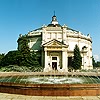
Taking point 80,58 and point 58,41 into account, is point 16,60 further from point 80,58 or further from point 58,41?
point 80,58

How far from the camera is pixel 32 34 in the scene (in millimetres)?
55094

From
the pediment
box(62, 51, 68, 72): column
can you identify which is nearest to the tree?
box(62, 51, 68, 72): column

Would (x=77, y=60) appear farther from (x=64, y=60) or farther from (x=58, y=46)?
(x=58, y=46)

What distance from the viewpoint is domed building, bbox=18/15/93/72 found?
1852 inches

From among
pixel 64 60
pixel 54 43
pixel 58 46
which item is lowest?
pixel 64 60

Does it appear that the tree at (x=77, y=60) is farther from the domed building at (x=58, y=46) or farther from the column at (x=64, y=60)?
the column at (x=64, y=60)

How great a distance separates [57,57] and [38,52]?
593 cm

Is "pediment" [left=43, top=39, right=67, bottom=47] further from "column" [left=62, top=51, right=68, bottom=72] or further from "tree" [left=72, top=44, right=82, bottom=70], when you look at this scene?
"tree" [left=72, top=44, right=82, bottom=70]

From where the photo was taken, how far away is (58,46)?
4684 centimetres

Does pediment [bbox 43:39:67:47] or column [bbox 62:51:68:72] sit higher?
pediment [bbox 43:39:67:47]

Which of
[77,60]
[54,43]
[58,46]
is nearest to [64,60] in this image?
[77,60]

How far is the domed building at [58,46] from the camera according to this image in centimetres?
4703

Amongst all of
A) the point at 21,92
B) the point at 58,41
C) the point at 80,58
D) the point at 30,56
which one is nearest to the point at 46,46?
the point at 58,41

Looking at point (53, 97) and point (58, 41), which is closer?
point (53, 97)
